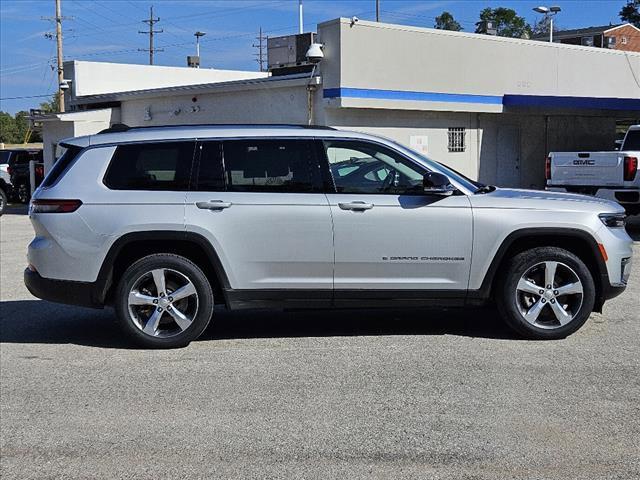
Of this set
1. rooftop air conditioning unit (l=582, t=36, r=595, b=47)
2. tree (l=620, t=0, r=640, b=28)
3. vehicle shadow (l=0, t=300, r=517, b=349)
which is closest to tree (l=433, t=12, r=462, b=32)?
tree (l=620, t=0, r=640, b=28)

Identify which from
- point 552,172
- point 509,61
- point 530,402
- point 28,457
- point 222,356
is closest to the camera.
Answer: point 28,457

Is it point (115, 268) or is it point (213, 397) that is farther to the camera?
point (115, 268)

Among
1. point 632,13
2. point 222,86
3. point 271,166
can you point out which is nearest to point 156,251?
point 271,166

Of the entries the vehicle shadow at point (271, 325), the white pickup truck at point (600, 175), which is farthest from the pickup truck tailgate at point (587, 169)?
the vehicle shadow at point (271, 325)

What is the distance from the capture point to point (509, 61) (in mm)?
22125

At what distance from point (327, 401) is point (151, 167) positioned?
9.13ft

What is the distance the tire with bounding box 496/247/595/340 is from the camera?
6969mm

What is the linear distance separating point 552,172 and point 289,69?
31.5 ft

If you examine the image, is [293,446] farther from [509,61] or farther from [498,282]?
[509,61]

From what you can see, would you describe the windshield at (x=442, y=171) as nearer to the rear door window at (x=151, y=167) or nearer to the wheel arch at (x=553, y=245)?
the wheel arch at (x=553, y=245)

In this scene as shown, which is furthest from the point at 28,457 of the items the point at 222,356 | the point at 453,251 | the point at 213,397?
the point at 453,251

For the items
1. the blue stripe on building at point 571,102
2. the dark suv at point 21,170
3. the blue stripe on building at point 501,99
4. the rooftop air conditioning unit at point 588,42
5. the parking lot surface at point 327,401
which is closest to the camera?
the parking lot surface at point 327,401

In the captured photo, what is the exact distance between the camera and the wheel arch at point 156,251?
6809 millimetres

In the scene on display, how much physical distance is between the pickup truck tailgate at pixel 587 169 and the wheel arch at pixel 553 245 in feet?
24.6
